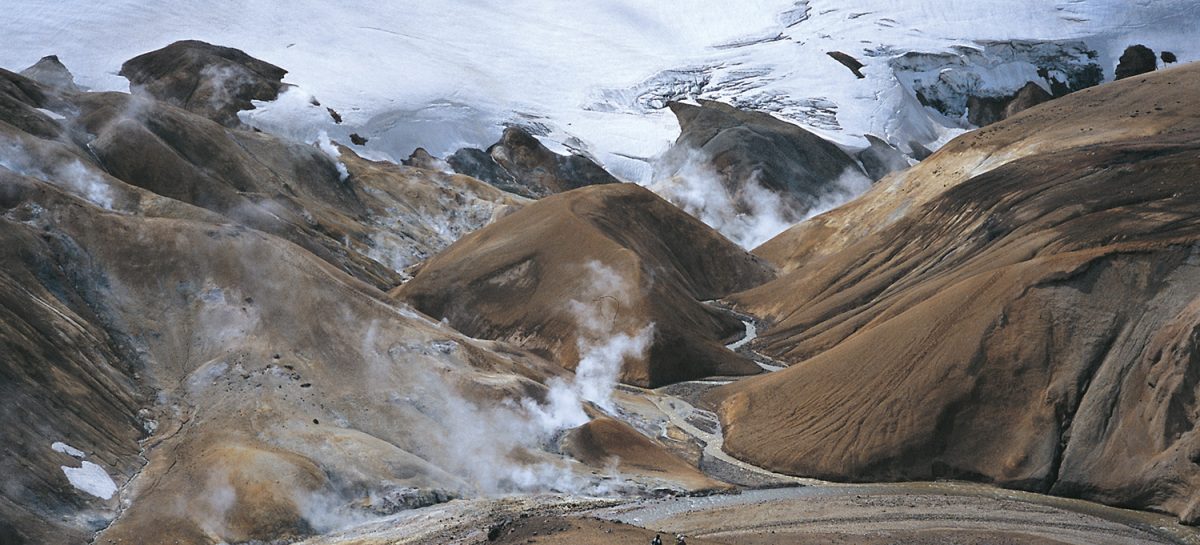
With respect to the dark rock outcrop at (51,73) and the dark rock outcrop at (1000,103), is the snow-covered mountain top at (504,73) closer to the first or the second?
the dark rock outcrop at (1000,103)

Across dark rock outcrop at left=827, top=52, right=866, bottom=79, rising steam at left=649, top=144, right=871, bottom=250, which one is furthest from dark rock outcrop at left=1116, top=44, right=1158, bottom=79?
rising steam at left=649, top=144, right=871, bottom=250

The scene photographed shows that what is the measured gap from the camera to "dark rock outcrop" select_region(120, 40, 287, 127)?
137 meters

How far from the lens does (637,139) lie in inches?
6614

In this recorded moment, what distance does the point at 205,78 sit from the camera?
461ft

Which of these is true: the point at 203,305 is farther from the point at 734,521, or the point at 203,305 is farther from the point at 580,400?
the point at 734,521

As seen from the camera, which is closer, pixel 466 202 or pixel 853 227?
pixel 853 227

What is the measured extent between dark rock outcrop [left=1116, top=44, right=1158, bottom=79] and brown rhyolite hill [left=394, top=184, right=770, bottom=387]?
320ft

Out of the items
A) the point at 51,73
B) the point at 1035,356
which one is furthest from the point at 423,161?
the point at 1035,356

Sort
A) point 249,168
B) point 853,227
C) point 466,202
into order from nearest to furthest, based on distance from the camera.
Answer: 1. point 249,168
2. point 853,227
3. point 466,202

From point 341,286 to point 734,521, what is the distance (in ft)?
79.8

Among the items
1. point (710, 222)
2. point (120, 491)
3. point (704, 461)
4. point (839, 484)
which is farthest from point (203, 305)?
point (710, 222)

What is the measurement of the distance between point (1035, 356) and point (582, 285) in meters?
34.5

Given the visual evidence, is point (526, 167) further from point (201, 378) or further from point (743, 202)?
point (201, 378)

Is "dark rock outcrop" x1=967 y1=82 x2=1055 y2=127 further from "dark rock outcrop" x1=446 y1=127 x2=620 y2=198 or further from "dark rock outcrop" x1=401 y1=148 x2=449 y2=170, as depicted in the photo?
"dark rock outcrop" x1=401 y1=148 x2=449 y2=170
